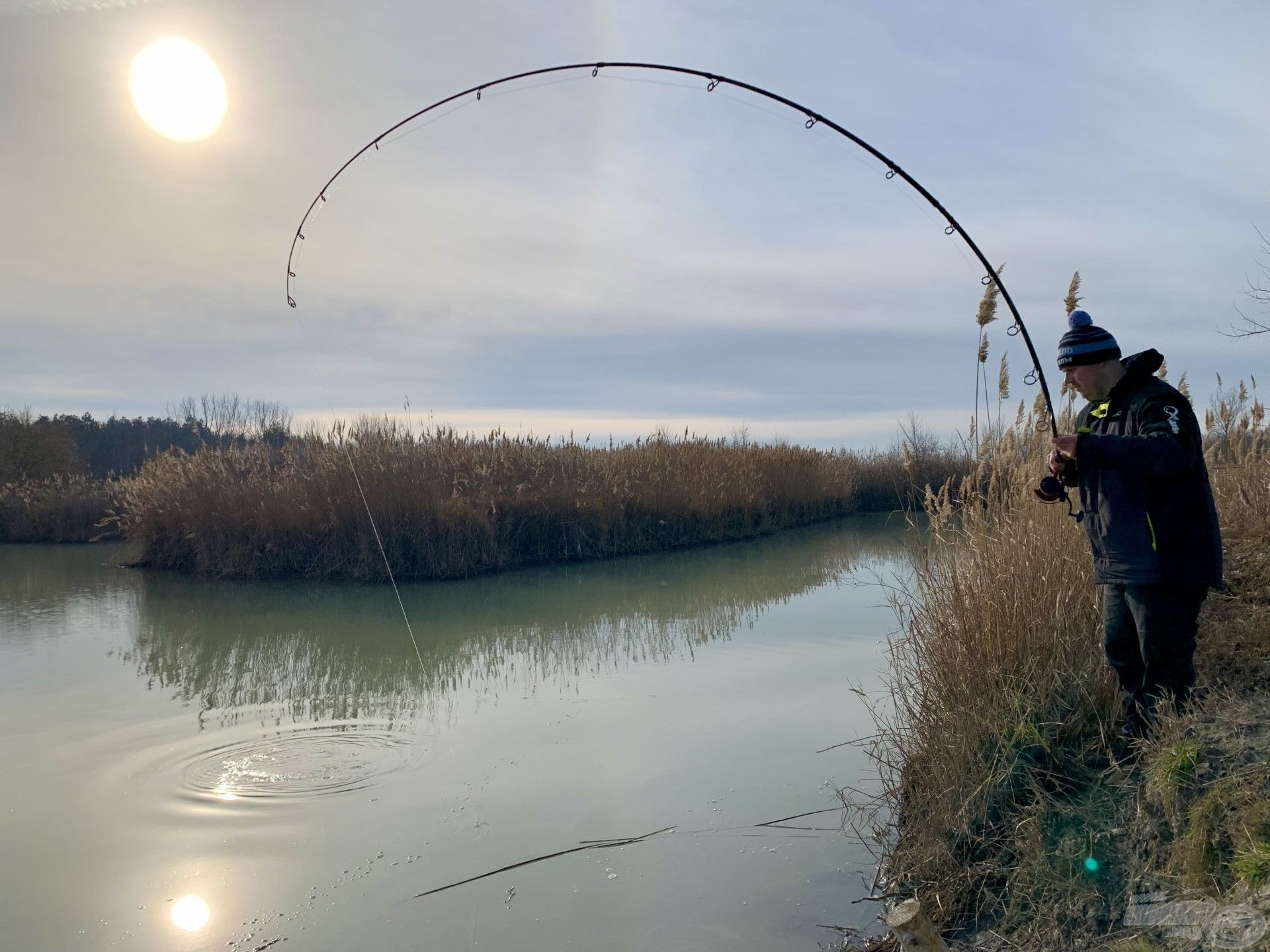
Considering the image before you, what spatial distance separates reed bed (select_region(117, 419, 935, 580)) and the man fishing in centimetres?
909

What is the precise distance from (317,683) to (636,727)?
2.45 metres

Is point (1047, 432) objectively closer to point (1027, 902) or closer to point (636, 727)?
point (1027, 902)

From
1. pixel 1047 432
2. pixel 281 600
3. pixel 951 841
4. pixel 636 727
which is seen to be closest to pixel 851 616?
pixel 636 727

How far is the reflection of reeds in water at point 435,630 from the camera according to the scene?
6176 mm

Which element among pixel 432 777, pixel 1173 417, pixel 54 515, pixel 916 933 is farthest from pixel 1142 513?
pixel 54 515

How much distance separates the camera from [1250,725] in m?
2.69

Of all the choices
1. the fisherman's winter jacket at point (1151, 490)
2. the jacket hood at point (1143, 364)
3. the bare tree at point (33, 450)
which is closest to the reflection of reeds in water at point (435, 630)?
the fisherman's winter jacket at point (1151, 490)

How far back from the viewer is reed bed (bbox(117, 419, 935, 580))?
11609 millimetres

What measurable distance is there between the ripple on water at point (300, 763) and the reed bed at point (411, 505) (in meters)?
6.03

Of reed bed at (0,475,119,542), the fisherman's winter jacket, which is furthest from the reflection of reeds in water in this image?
reed bed at (0,475,119,542)

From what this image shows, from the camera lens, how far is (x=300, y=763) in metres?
4.61

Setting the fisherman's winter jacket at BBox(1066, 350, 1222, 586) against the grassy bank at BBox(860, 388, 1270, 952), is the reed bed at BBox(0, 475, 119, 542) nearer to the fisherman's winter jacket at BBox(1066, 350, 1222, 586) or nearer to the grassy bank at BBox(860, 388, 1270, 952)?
the grassy bank at BBox(860, 388, 1270, 952)

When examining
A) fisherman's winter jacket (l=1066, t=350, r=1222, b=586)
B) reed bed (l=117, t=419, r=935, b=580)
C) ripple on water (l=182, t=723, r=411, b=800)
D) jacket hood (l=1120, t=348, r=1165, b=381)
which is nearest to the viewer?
fisherman's winter jacket (l=1066, t=350, r=1222, b=586)

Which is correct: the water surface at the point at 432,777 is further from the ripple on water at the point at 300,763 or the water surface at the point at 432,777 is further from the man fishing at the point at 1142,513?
the man fishing at the point at 1142,513
